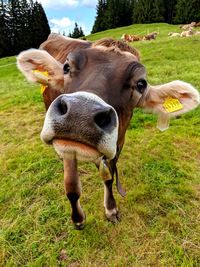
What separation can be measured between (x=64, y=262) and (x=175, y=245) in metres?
1.19

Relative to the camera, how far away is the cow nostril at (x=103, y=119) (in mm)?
2027

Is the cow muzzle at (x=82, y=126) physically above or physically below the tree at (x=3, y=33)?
above

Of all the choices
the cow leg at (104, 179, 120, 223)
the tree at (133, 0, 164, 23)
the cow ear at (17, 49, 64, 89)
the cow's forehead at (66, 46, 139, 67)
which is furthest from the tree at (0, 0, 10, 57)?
the cow's forehead at (66, 46, 139, 67)

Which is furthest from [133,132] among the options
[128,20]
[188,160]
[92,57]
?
[128,20]

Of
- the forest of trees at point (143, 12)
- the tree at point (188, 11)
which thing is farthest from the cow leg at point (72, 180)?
the forest of trees at point (143, 12)

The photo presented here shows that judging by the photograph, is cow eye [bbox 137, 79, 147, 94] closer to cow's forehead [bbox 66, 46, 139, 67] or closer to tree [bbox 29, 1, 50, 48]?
cow's forehead [bbox 66, 46, 139, 67]

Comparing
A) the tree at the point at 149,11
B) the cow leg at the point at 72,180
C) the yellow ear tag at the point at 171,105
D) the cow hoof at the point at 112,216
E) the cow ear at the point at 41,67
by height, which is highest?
the cow ear at the point at 41,67

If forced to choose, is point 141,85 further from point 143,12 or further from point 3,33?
point 143,12

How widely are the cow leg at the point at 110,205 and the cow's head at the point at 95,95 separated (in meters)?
0.86

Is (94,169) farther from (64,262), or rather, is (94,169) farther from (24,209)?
(64,262)

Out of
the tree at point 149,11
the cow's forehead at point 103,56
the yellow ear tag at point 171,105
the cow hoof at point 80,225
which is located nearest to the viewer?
the cow's forehead at point 103,56

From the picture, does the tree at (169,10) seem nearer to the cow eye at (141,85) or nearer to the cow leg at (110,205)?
the cow leg at (110,205)

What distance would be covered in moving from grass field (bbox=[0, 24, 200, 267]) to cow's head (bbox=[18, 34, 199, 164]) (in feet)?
3.46

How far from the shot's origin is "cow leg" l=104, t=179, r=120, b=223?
3744 millimetres
